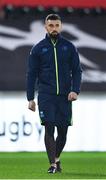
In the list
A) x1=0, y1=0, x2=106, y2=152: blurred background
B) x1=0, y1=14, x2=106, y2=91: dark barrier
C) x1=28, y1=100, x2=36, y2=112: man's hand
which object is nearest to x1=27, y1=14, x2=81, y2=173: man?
x1=28, y1=100, x2=36, y2=112: man's hand

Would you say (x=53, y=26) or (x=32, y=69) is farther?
(x=32, y=69)

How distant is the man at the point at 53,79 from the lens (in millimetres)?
11719

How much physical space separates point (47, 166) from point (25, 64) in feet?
13.8

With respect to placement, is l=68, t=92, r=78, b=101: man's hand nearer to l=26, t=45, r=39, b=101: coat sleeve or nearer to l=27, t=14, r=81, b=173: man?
l=27, t=14, r=81, b=173: man

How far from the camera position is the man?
38.4ft

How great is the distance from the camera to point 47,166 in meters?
13.4

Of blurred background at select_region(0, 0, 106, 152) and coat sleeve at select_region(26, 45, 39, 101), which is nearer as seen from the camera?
coat sleeve at select_region(26, 45, 39, 101)

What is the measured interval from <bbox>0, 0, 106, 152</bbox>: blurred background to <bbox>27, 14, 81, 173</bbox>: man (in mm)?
5045

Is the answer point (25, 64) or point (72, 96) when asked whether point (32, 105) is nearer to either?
point (72, 96)

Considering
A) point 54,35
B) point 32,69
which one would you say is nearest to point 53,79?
point 32,69

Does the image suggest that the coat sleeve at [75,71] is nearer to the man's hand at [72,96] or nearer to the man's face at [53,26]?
the man's hand at [72,96]

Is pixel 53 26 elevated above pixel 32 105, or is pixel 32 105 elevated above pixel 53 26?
pixel 53 26

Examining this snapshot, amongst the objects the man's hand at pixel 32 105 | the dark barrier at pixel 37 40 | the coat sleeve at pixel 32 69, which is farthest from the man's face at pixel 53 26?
the dark barrier at pixel 37 40

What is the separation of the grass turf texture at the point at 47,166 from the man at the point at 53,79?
1.20ft
